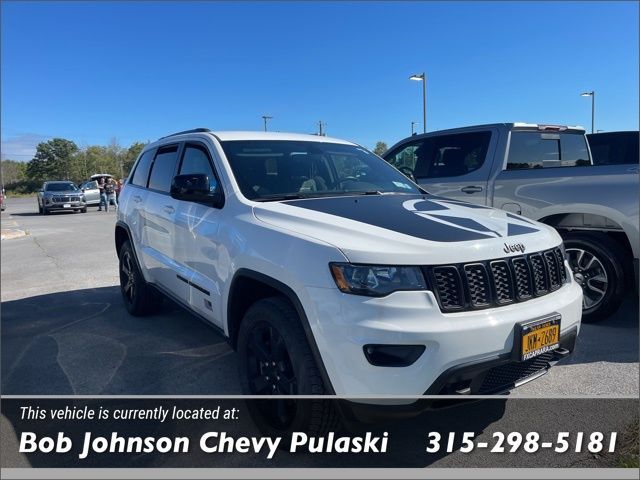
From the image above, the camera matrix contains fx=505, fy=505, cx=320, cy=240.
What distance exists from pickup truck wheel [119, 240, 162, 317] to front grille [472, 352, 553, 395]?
133 inches

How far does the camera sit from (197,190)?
3428mm

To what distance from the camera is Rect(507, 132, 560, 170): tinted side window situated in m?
5.68

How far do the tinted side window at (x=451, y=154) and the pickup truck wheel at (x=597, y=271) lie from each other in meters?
1.45

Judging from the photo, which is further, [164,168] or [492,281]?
[164,168]

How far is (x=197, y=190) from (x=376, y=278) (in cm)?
159

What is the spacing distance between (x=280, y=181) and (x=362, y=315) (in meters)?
1.60

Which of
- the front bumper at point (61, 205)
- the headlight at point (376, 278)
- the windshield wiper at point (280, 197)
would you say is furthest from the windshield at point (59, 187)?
the headlight at point (376, 278)

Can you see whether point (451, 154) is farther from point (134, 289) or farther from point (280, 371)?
point (280, 371)

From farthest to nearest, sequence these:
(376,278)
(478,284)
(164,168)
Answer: (164,168), (478,284), (376,278)

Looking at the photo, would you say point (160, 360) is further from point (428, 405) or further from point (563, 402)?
A: point (563, 402)

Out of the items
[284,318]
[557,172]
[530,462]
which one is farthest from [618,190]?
[284,318]

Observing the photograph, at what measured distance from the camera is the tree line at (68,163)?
56.2 metres

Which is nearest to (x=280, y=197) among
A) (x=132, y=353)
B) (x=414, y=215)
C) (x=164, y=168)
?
(x=414, y=215)

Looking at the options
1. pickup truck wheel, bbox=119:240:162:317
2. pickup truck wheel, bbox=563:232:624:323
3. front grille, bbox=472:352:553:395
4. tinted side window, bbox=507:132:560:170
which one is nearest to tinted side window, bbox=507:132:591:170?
tinted side window, bbox=507:132:560:170
